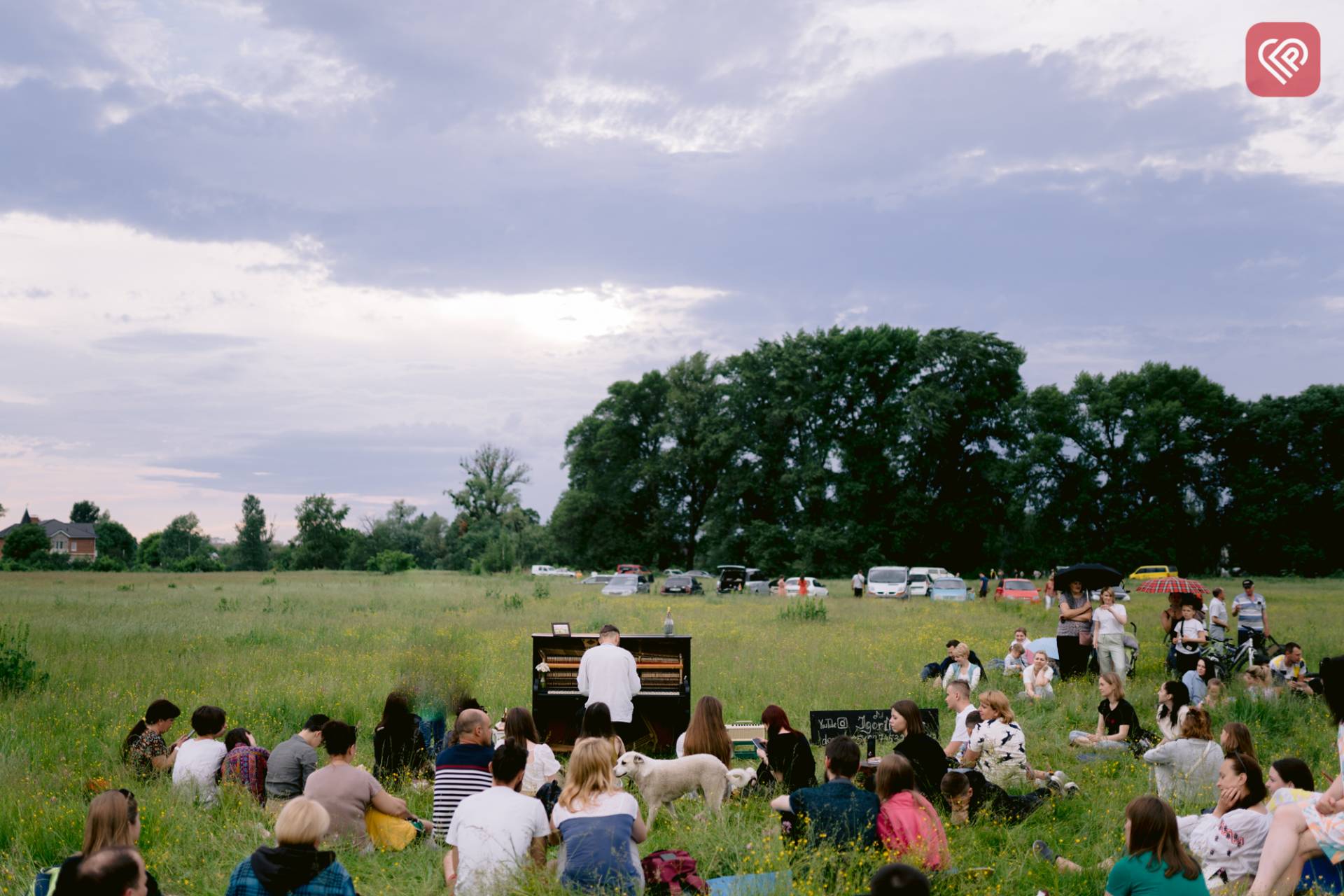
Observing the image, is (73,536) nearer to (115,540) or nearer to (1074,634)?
(115,540)

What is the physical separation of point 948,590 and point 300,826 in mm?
37568

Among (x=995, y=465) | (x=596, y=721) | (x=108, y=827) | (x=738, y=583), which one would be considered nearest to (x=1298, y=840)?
(x=596, y=721)

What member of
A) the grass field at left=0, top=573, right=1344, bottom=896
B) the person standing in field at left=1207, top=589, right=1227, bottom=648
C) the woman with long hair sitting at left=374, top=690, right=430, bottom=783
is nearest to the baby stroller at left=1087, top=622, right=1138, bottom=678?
the grass field at left=0, top=573, right=1344, bottom=896

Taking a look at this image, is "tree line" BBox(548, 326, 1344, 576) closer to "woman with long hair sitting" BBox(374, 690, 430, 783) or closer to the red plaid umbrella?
the red plaid umbrella

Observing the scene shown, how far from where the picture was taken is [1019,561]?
195 feet

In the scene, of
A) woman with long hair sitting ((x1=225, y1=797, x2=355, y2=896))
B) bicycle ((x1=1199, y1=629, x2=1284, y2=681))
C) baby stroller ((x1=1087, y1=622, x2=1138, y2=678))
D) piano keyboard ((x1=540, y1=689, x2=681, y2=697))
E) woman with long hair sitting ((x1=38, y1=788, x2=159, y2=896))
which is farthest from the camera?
baby stroller ((x1=1087, y1=622, x2=1138, y2=678))

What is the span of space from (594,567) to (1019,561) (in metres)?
30.5

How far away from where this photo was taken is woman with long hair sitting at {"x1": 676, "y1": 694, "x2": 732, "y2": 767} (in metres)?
8.55

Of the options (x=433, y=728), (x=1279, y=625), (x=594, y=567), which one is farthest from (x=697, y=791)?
(x=594, y=567)

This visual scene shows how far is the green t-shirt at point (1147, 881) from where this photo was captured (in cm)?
551

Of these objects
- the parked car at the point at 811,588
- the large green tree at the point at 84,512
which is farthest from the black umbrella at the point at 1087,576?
the large green tree at the point at 84,512

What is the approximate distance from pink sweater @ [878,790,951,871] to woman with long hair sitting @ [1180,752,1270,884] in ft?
6.03

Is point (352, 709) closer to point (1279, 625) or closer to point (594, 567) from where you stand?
point (1279, 625)

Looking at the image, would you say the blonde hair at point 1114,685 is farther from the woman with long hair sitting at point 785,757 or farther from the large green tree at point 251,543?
the large green tree at point 251,543
